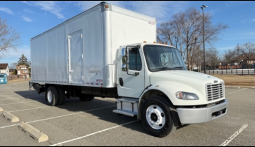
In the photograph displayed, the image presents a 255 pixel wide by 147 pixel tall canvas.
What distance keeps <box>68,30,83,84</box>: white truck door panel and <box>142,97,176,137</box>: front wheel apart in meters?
3.27

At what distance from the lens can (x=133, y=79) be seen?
5.51 meters

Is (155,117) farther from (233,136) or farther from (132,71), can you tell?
(233,136)

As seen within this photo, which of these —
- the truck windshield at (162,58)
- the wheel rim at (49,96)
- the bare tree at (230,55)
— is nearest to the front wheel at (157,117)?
the truck windshield at (162,58)

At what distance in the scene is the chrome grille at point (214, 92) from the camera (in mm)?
4477

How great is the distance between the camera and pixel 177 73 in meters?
4.93

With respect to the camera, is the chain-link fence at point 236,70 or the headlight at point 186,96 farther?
the chain-link fence at point 236,70

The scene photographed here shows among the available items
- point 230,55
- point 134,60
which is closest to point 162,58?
point 134,60

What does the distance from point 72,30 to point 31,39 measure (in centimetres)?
496

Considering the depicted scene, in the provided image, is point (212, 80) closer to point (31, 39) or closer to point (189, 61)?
point (31, 39)

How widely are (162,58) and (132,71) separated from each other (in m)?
0.94

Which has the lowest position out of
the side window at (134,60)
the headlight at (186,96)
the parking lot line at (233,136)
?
the parking lot line at (233,136)

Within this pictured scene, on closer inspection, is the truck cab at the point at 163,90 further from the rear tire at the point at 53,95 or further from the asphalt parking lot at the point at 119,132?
the rear tire at the point at 53,95

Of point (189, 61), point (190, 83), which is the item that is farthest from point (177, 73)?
point (189, 61)

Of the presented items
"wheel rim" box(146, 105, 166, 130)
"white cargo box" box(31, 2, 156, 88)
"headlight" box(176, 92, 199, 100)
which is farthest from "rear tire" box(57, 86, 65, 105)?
"headlight" box(176, 92, 199, 100)
